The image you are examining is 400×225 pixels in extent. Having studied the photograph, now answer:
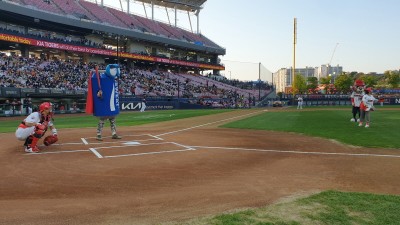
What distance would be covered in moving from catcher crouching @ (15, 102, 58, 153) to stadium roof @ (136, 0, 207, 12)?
224 feet

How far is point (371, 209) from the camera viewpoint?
4.16 m

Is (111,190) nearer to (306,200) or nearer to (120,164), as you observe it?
(120,164)

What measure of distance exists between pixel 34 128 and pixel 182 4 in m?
71.7

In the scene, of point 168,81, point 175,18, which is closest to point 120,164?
point 168,81

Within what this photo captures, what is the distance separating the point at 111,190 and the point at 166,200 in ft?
3.46

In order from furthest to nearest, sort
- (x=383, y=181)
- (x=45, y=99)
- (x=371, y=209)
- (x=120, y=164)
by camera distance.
→ (x=45, y=99), (x=120, y=164), (x=383, y=181), (x=371, y=209)

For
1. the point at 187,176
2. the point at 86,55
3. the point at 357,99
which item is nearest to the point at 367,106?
the point at 357,99

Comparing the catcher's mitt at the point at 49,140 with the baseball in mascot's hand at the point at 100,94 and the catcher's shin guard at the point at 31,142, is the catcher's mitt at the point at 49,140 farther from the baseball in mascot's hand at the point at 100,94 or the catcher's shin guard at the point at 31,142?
the baseball in mascot's hand at the point at 100,94

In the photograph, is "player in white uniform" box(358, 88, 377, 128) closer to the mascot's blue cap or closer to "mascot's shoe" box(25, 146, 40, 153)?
the mascot's blue cap

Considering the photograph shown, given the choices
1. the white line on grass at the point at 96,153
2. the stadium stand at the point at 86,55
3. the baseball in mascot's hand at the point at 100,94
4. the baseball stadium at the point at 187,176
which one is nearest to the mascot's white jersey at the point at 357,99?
the baseball stadium at the point at 187,176

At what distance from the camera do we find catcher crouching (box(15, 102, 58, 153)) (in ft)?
29.3

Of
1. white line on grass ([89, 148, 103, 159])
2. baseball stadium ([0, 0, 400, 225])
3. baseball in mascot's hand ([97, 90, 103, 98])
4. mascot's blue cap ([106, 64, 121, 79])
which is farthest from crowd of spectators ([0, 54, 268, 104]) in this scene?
white line on grass ([89, 148, 103, 159])

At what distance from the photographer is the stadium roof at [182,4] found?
73650 millimetres

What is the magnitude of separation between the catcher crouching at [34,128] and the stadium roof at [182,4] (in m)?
68.3
